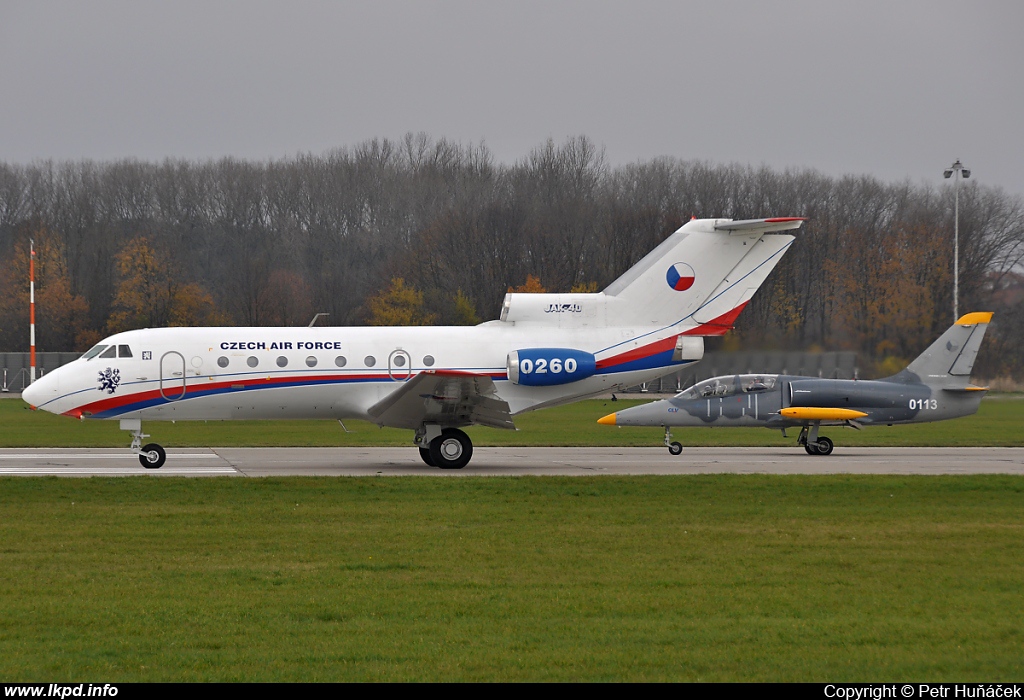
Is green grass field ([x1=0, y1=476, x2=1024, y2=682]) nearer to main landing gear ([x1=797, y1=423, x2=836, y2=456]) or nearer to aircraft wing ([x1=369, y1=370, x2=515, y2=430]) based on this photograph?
aircraft wing ([x1=369, y1=370, x2=515, y2=430])

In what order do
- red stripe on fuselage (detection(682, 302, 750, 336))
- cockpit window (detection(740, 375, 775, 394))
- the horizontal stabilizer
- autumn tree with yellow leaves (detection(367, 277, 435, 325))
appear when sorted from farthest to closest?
1. autumn tree with yellow leaves (detection(367, 277, 435, 325))
2. cockpit window (detection(740, 375, 775, 394))
3. red stripe on fuselage (detection(682, 302, 750, 336))
4. the horizontal stabilizer

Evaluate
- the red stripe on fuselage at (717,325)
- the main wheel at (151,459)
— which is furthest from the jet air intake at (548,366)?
the main wheel at (151,459)

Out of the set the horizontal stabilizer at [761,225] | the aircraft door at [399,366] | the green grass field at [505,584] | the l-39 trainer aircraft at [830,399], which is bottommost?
the green grass field at [505,584]

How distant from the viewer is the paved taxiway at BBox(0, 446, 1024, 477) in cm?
1958

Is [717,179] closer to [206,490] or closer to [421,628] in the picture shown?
[206,490]

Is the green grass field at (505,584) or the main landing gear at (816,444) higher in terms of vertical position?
the main landing gear at (816,444)

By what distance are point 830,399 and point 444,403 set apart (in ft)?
32.1

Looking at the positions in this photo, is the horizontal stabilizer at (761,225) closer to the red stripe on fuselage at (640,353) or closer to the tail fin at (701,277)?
the tail fin at (701,277)

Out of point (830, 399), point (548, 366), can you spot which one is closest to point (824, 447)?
point (830, 399)

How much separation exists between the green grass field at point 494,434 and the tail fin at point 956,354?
12.2 feet

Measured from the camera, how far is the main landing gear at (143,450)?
19.7m

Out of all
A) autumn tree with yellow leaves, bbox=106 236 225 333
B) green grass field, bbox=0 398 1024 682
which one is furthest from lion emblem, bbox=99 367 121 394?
autumn tree with yellow leaves, bbox=106 236 225 333

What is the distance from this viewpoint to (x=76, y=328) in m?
53.8

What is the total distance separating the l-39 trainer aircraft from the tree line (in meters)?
3.44
